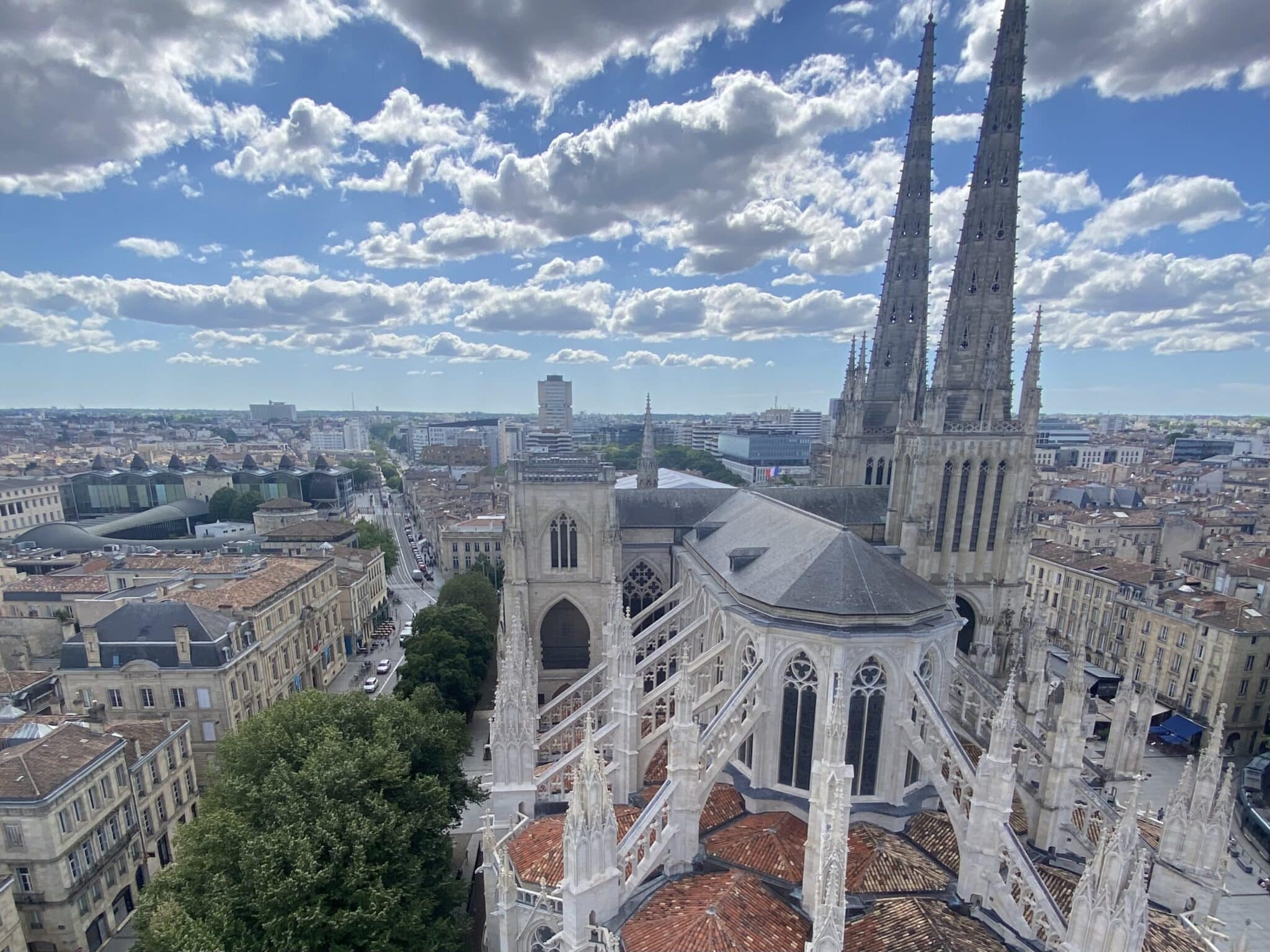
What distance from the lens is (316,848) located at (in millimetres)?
18391

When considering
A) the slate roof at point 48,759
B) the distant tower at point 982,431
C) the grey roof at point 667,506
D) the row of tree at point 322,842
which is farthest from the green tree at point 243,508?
the distant tower at point 982,431

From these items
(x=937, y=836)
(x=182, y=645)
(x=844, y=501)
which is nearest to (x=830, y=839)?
(x=937, y=836)

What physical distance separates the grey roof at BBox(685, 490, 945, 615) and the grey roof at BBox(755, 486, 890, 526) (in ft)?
28.9

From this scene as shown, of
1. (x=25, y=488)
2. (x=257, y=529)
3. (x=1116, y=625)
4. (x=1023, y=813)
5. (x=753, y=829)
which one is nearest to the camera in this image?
(x=753, y=829)

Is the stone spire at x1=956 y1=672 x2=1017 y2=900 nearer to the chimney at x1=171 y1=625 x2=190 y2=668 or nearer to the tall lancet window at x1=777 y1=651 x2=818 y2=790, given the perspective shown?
the tall lancet window at x1=777 y1=651 x2=818 y2=790

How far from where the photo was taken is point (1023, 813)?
2231cm

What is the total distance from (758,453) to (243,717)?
6594 inches

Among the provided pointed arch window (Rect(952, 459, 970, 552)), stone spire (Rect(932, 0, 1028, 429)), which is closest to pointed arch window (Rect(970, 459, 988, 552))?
pointed arch window (Rect(952, 459, 970, 552))

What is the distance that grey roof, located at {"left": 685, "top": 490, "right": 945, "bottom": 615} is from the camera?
20641 millimetres

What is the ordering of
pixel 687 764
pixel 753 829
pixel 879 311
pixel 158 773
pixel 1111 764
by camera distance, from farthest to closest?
pixel 879 311
pixel 158 773
pixel 1111 764
pixel 753 829
pixel 687 764

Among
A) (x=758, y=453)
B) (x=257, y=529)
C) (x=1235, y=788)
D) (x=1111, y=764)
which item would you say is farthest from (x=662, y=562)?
(x=758, y=453)

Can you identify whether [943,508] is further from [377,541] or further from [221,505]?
[221,505]

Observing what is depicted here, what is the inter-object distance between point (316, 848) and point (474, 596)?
3373 cm

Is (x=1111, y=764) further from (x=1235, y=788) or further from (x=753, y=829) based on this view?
(x=1235, y=788)
